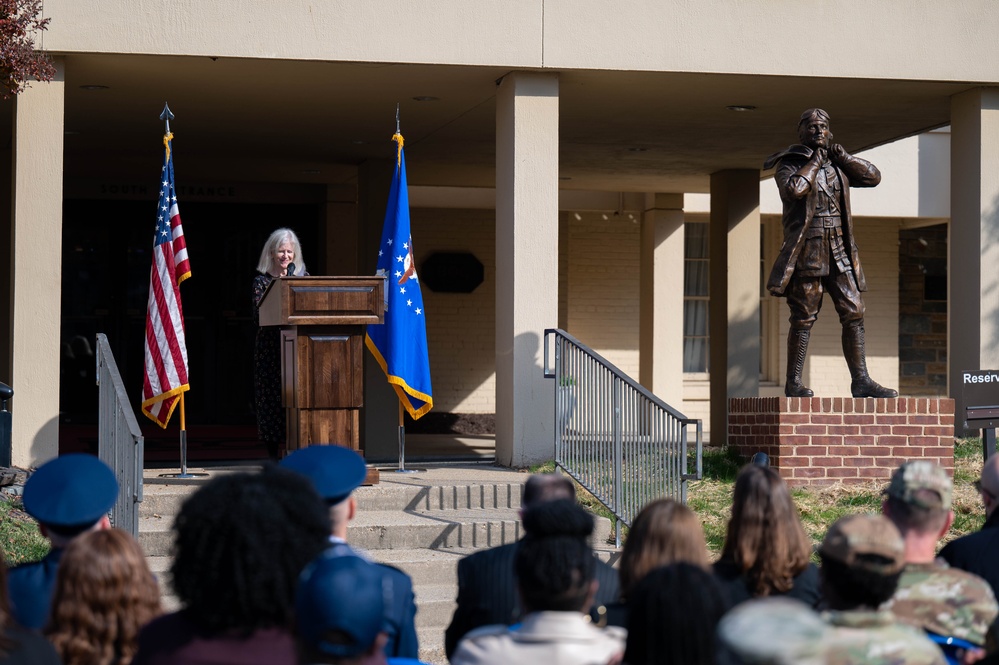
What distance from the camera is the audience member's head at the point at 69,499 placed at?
135 inches

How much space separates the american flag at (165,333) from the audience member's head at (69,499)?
194 inches

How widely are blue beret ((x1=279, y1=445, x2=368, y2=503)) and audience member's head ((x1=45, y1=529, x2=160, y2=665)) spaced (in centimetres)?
55

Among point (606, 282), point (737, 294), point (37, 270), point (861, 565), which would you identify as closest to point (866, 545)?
point (861, 565)

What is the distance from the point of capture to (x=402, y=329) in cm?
890

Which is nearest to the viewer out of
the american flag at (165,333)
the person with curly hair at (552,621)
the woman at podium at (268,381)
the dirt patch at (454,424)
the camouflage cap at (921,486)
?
the person with curly hair at (552,621)

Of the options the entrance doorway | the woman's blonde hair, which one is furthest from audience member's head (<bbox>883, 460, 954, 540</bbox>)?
the entrance doorway

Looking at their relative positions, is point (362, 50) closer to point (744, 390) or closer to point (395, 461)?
point (395, 461)

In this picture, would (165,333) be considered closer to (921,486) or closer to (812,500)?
(812,500)

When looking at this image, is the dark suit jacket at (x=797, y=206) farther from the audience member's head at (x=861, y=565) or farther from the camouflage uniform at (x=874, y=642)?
the camouflage uniform at (x=874, y=642)

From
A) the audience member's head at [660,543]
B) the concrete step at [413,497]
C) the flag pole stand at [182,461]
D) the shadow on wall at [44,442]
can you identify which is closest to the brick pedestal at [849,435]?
the concrete step at [413,497]

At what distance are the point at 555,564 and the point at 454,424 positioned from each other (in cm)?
1392

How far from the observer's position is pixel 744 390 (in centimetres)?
1453

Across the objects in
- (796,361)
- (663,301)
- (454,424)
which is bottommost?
(454,424)

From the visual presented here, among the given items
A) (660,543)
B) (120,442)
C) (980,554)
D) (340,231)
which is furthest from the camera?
(340,231)
